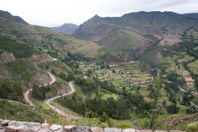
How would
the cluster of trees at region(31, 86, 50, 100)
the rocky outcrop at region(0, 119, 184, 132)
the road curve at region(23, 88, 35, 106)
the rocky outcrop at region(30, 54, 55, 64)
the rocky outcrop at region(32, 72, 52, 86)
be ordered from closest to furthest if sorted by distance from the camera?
1. the rocky outcrop at region(0, 119, 184, 132)
2. the road curve at region(23, 88, 35, 106)
3. the cluster of trees at region(31, 86, 50, 100)
4. the rocky outcrop at region(32, 72, 52, 86)
5. the rocky outcrop at region(30, 54, 55, 64)

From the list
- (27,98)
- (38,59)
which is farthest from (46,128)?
(38,59)

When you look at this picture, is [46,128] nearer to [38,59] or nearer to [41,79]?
[41,79]

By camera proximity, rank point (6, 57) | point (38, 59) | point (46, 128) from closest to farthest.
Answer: point (46, 128)
point (6, 57)
point (38, 59)

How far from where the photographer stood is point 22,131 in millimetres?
8008

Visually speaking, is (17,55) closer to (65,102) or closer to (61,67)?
(61,67)

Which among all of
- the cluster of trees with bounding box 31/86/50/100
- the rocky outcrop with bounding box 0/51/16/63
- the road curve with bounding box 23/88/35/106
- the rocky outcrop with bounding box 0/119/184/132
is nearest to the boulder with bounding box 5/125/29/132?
the rocky outcrop with bounding box 0/119/184/132

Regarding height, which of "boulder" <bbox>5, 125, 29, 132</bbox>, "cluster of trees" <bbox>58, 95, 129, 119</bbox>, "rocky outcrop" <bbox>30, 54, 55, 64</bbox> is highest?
"boulder" <bbox>5, 125, 29, 132</bbox>

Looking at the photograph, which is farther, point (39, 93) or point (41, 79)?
point (41, 79)

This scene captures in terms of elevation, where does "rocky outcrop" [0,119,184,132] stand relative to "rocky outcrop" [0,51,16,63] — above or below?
above

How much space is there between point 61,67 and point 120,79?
177 feet

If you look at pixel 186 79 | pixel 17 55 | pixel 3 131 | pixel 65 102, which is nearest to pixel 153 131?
pixel 3 131

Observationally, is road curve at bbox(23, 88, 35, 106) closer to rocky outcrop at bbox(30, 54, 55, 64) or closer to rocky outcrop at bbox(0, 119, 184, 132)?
rocky outcrop at bbox(30, 54, 55, 64)

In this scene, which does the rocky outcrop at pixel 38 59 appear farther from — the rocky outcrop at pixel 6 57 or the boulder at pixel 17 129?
the boulder at pixel 17 129

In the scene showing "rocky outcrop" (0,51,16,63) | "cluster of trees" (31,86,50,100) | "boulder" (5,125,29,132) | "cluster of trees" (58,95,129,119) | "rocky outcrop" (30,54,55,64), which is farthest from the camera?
"rocky outcrop" (30,54,55,64)
